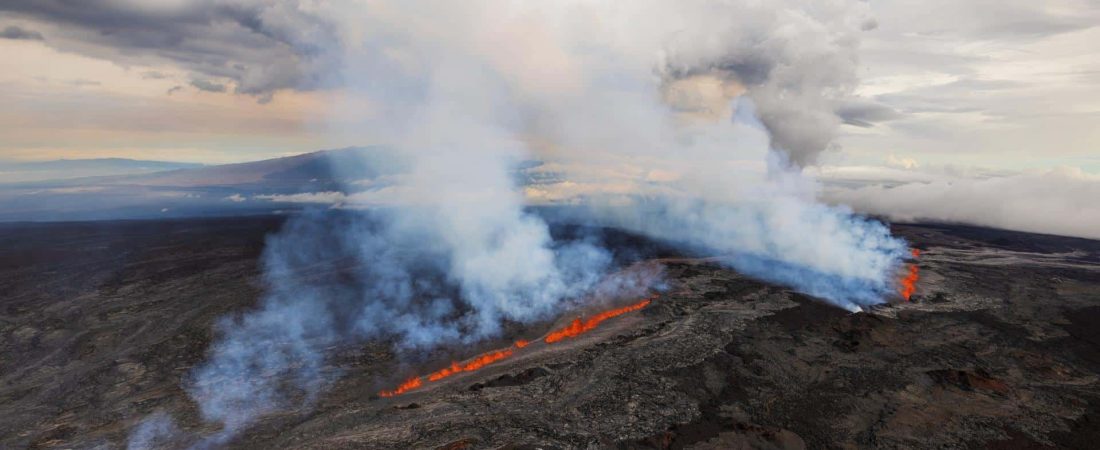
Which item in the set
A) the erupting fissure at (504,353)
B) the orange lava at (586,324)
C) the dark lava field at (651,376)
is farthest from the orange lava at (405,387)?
the orange lava at (586,324)

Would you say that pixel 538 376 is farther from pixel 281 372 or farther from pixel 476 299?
pixel 476 299

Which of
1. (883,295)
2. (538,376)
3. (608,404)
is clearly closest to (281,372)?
(538,376)

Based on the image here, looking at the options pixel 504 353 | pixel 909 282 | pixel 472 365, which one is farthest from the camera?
pixel 909 282

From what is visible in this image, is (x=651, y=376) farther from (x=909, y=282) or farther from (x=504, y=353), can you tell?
(x=909, y=282)

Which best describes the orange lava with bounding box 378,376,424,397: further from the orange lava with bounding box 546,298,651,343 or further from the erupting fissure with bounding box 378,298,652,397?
the orange lava with bounding box 546,298,651,343

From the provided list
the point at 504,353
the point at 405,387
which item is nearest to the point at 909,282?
the point at 504,353

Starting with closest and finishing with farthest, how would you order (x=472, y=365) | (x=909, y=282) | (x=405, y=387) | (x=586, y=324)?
(x=405, y=387)
(x=472, y=365)
(x=586, y=324)
(x=909, y=282)
